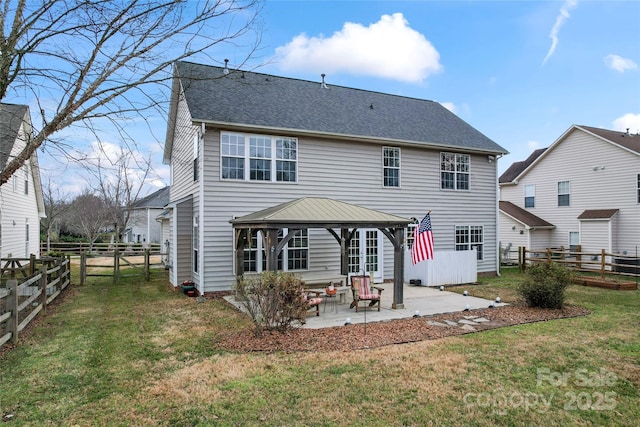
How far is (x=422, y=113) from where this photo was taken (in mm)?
17734

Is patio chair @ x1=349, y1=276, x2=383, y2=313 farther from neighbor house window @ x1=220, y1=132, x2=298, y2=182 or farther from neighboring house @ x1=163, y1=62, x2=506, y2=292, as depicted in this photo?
neighbor house window @ x1=220, y1=132, x2=298, y2=182

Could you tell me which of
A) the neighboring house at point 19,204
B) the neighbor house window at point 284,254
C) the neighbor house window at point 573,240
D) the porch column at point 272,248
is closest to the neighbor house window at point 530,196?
the neighbor house window at point 573,240

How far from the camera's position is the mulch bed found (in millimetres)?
6750

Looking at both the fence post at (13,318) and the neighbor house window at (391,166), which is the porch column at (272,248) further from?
the neighbor house window at (391,166)

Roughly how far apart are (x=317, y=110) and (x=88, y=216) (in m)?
27.2

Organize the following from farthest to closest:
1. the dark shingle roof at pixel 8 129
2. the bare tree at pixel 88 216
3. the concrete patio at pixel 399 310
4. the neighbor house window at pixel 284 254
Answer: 1. the bare tree at pixel 88 216
2. the neighbor house window at pixel 284 254
3. the concrete patio at pixel 399 310
4. the dark shingle roof at pixel 8 129

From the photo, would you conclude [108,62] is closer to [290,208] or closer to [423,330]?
[290,208]

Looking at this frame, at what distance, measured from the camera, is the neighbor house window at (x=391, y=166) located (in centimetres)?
1485

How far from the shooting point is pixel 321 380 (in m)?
5.25

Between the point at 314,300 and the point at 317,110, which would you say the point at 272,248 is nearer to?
the point at 314,300

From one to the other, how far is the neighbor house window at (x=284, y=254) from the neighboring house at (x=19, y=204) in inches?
355

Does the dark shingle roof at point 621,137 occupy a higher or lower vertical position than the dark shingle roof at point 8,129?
higher

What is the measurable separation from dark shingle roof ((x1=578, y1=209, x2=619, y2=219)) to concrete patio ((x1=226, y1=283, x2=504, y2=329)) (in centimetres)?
1174

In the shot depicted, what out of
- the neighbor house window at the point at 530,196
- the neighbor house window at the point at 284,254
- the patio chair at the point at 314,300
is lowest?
the patio chair at the point at 314,300
